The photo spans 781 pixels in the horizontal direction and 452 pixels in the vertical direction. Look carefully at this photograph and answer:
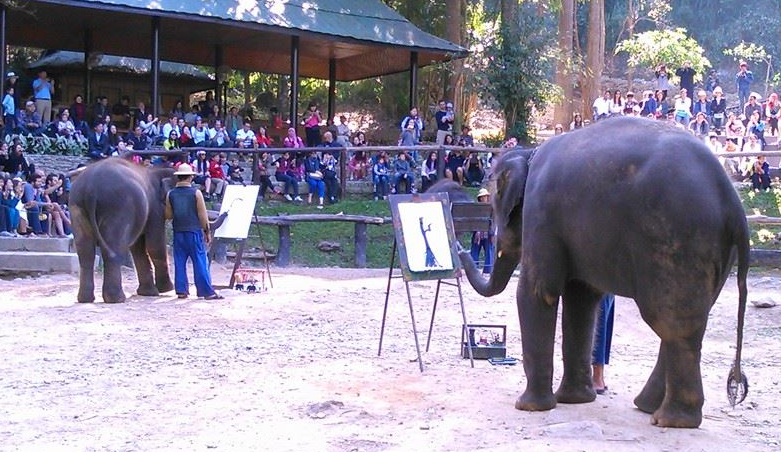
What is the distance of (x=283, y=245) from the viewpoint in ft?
64.3

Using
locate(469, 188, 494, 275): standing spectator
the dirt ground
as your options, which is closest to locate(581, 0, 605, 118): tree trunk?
locate(469, 188, 494, 275): standing spectator

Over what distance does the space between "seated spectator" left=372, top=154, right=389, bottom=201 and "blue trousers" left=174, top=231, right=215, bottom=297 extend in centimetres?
1068

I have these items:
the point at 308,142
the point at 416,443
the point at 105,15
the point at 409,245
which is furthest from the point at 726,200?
the point at 105,15

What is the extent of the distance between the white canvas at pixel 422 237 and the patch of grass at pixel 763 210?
12.0 metres

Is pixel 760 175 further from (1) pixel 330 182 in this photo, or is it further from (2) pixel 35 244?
(2) pixel 35 244

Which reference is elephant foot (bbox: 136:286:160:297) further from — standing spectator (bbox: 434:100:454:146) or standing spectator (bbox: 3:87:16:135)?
standing spectator (bbox: 434:100:454:146)

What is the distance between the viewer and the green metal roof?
2639cm

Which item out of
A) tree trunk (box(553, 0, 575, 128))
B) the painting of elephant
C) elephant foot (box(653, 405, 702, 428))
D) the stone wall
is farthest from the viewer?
tree trunk (box(553, 0, 575, 128))

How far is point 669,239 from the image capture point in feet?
22.5

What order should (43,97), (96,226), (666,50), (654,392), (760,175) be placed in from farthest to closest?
1. (666,50)
2. (43,97)
3. (760,175)
4. (96,226)
5. (654,392)

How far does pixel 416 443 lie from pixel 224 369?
2952 mm

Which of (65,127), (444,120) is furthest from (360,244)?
(444,120)

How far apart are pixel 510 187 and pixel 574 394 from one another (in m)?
1.62

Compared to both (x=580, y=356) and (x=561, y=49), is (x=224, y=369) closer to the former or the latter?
(x=580, y=356)
